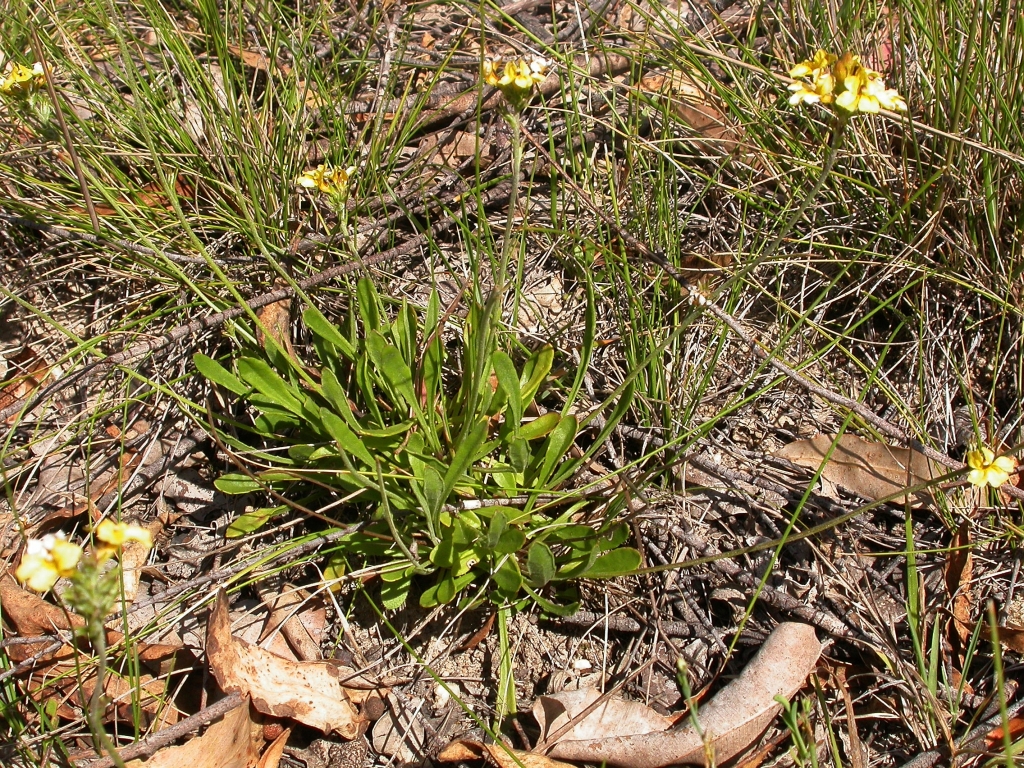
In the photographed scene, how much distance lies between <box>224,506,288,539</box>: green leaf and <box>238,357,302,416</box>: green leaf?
0.29 metres

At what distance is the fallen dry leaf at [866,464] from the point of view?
220 cm

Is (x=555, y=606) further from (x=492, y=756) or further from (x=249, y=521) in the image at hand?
(x=249, y=521)

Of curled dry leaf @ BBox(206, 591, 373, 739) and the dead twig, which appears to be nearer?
the dead twig

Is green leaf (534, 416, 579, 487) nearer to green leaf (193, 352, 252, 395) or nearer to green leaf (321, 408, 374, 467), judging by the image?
green leaf (321, 408, 374, 467)

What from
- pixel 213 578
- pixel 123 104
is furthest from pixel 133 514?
pixel 123 104

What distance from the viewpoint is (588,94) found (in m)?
3.06

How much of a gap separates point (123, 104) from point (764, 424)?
2.36 meters

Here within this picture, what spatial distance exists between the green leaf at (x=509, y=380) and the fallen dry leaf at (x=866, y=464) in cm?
82

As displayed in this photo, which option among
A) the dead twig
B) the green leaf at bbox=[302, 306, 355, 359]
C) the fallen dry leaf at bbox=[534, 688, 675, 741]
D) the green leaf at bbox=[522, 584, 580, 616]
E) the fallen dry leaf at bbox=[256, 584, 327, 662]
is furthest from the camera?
the green leaf at bbox=[302, 306, 355, 359]

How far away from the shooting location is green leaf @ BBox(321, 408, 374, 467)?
Result: 207 cm

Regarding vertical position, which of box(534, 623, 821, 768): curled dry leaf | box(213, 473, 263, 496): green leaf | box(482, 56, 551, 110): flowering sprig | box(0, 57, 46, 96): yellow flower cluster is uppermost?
box(482, 56, 551, 110): flowering sprig

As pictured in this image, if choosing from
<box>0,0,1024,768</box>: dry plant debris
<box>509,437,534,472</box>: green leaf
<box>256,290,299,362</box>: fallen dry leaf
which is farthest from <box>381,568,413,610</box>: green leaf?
<box>256,290,299,362</box>: fallen dry leaf

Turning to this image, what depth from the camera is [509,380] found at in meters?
2.19

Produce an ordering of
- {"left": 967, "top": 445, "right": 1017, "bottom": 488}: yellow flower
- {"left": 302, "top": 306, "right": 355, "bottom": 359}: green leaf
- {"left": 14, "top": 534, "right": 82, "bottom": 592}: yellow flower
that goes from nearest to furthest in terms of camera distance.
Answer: {"left": 14, "top": 534, "right": 82, "bottom": 592}: yellow flower → {"left": 967, "top": 445, "right": 1017, "bottom": 488}: yellow flower → {"left": 302, "top": 306, "right": 355, "bottom": 359}: green leaf
